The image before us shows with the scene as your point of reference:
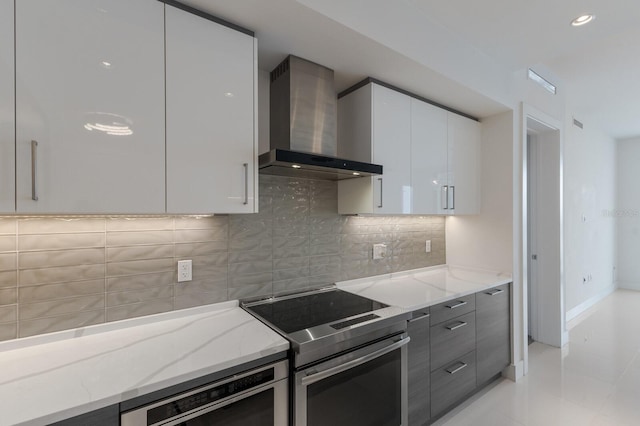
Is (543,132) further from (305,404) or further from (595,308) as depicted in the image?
(305,404)

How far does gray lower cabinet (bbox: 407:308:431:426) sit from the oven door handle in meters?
0.16

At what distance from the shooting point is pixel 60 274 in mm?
1324

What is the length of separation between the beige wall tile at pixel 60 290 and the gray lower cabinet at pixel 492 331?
96.1 inches

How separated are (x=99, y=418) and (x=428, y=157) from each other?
7.76ft

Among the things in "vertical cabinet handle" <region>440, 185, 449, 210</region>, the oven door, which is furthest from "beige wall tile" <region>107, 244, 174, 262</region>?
"vertical cabinet handle" <region>440, 185, 449, 210</region>

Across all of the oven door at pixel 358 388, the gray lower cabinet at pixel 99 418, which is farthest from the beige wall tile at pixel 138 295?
the oven door at pixel 358 388

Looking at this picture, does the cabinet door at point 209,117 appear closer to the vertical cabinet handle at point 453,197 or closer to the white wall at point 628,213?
the vertical cabinet handle at point 453,197

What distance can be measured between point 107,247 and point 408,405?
1896mm

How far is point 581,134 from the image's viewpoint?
4285 mm

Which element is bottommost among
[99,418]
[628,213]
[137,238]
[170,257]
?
[99,418]

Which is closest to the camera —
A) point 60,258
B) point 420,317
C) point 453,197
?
point 60,258

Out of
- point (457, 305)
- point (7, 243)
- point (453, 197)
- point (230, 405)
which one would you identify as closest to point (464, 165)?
point (453, 197)

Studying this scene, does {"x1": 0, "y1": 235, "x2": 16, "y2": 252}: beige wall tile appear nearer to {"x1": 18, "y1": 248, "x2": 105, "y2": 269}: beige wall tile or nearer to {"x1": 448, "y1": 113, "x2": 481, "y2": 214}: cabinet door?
{"x1": 18, "y1": 248, "x2": 105, "y2": 269}: beige wall tile

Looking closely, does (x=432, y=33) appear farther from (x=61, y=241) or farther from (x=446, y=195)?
(x=61, y=241)
